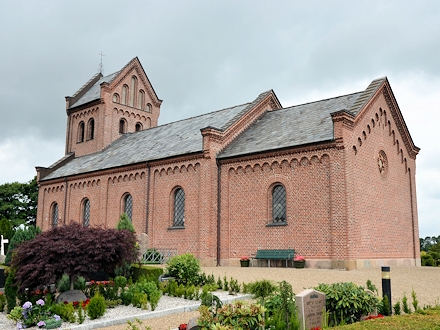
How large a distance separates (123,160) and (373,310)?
23.4 m

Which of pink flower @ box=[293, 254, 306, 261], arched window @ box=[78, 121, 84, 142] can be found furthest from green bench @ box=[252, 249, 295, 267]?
arched window @ box=[78, 121, 84, 142]

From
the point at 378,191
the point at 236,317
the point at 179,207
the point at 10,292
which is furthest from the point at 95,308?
the point at 378,191

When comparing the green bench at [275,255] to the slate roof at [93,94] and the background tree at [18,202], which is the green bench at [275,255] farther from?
the background tree at [18,202]

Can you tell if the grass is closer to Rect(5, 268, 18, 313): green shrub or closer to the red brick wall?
Rect(5, 268, 18, 313): green shrub

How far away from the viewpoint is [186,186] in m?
24.9

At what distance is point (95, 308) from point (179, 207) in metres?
15.4

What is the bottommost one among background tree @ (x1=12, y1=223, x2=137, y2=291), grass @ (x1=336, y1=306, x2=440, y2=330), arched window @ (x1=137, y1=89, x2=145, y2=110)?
grass @ (x1=336, y1=306, x2=440, y2=330)

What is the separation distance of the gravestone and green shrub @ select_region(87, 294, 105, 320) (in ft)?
16.0

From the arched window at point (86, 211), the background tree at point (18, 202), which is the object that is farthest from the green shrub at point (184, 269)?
the background tree at point (18, 202)

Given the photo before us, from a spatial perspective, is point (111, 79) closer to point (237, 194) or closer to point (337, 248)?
point (237, 194)

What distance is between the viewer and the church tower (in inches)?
1475

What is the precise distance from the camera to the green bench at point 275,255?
67.4ft

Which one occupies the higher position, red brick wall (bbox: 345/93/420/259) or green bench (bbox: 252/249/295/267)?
red brick wall (bbox: 345/93/420/259)

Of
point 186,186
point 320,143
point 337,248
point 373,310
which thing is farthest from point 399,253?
point 373,310
